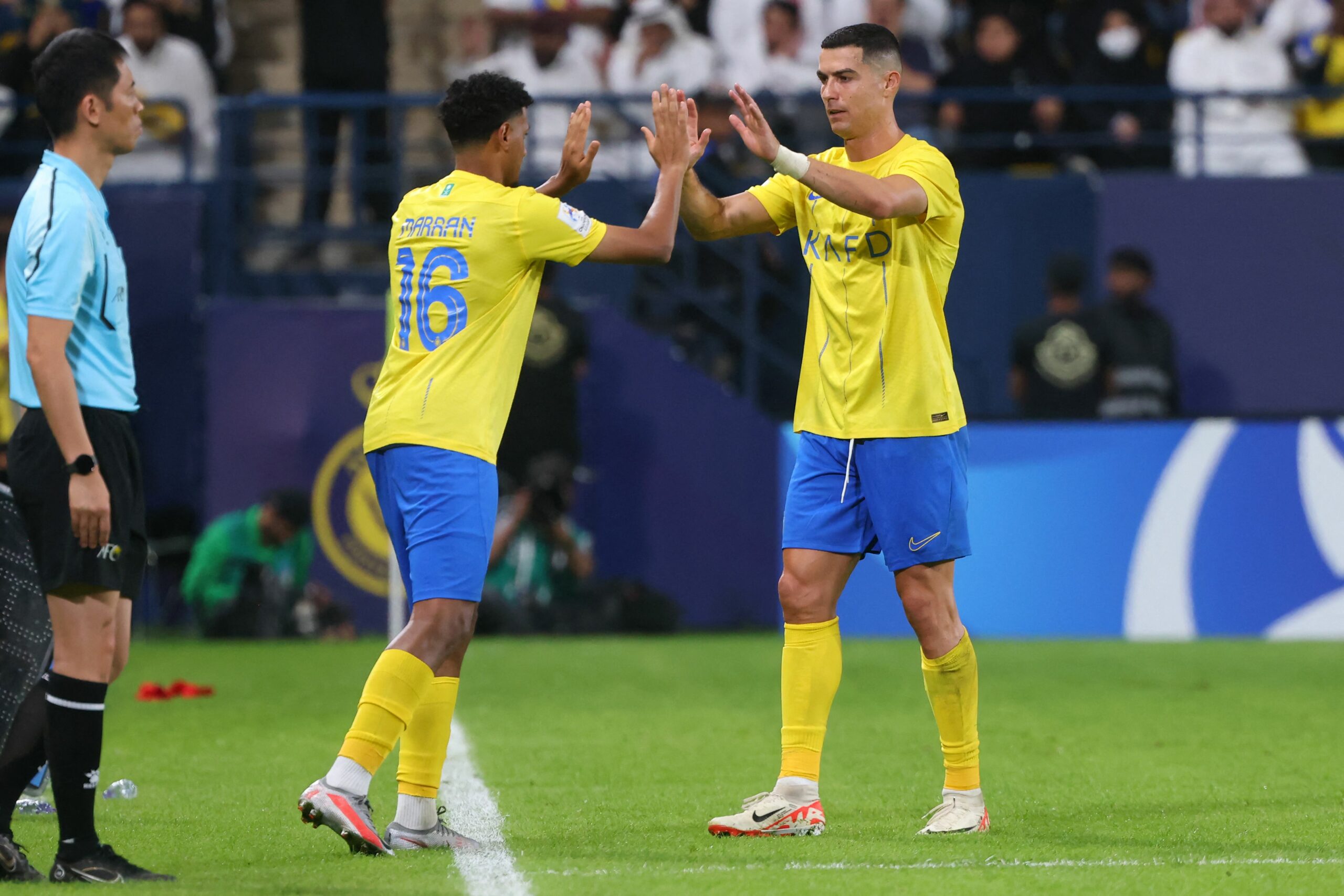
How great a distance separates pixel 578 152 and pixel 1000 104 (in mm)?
9938

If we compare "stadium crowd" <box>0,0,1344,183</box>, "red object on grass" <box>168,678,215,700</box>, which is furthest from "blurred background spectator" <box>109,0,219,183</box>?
"red object on grass" <box>168,678,215,700</box>

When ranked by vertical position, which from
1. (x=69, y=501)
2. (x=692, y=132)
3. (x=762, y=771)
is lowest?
(x=762, y=771)

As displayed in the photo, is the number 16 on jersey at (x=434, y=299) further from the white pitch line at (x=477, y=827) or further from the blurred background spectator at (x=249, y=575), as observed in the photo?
the blurred background spectator at (x=249, y=575)

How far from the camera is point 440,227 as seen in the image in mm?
5395

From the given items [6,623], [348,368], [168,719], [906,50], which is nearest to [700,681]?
[168,719]

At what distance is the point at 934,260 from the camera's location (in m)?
5.89

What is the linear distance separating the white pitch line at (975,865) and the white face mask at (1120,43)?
11055 mm

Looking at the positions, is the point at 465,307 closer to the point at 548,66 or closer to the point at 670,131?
the point at 670,131

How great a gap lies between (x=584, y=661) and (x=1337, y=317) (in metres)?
6.94

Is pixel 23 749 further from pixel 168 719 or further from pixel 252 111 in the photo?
pixel 252 111

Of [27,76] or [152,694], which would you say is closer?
[152,694]

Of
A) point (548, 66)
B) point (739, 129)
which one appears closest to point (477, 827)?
point (739, 129)

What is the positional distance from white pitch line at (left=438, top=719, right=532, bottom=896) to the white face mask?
9576 millimetres

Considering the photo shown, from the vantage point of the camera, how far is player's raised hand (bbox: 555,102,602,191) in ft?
18.0
